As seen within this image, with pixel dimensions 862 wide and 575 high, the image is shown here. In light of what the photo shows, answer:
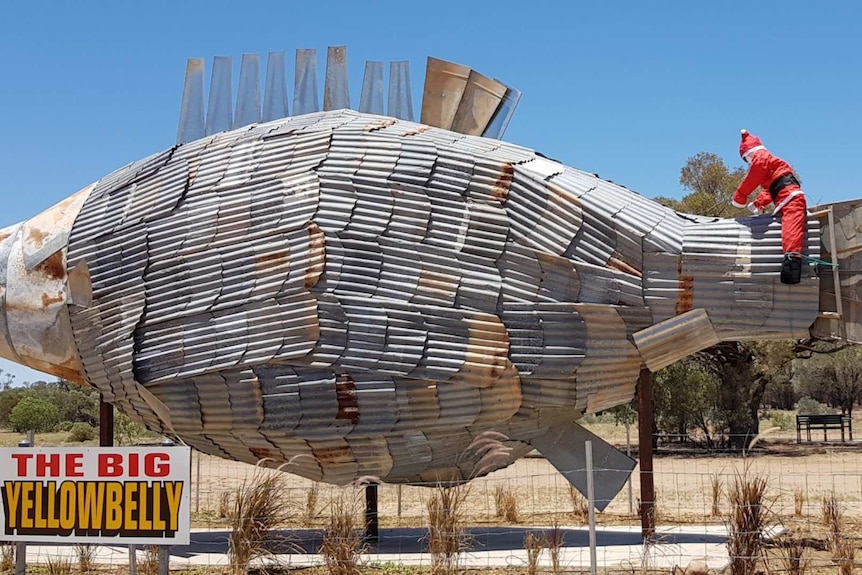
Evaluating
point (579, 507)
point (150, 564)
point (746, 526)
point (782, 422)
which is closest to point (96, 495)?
point (150, 564)

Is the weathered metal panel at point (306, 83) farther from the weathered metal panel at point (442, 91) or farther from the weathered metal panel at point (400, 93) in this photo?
the weathered metal panel at point (442, 91)

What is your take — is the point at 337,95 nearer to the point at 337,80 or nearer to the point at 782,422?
the point at 337,80

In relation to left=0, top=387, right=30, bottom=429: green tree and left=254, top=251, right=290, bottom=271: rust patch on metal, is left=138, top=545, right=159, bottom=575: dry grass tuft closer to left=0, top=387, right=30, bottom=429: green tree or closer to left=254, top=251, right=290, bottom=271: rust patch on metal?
left=254, top=251, right=290, bottom=271: rust patch on metal

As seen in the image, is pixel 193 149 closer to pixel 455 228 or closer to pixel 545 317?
pixel 455 228

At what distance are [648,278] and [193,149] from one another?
4.91 m

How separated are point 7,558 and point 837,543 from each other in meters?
7.29

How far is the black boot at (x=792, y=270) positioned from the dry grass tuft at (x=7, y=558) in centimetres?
736

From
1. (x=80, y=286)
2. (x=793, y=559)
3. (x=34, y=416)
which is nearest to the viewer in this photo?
(x=793, y=559)

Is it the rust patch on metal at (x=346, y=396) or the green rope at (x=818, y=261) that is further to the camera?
the green rope at (x=818, y=261)

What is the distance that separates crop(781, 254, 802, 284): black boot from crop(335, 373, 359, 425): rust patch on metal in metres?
4.04

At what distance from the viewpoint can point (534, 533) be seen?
989 cm

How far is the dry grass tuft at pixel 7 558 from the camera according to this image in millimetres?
8688

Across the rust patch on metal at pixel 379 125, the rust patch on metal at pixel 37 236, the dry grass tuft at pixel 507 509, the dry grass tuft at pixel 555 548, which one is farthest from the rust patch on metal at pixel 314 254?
the dry grass tuft at pixel 507 509

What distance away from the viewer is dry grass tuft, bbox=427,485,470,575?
7.89 meters
